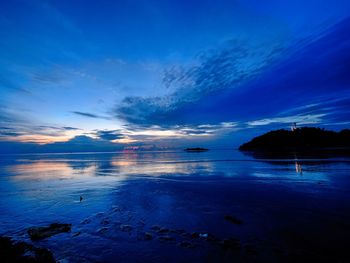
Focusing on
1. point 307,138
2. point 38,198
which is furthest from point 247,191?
point 307,138

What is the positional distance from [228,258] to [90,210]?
9.17m

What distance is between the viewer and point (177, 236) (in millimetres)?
7777

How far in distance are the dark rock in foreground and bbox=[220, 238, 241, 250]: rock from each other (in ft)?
19.3

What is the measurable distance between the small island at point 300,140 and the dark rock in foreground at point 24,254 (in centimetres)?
13104

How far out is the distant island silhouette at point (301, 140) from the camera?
130 meters

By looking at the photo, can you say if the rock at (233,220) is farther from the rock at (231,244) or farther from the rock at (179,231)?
the rock at (179,231)

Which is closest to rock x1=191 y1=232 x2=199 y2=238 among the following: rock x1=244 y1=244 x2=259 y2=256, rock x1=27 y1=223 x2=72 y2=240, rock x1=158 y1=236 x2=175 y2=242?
rock x1=158 y1=236 x2=175 y2=242

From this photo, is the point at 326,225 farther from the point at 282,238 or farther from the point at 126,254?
the point at 126,254

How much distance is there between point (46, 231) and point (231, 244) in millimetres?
8093

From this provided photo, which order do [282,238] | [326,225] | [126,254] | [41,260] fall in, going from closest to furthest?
[41,260], [126,254], [282,238], [326,225]

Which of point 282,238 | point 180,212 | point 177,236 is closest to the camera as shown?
point 282,238

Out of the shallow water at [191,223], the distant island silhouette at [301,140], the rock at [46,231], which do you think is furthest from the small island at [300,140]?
the rock at [46,231]

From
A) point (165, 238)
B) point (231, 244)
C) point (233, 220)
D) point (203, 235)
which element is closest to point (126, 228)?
point (165, 238)

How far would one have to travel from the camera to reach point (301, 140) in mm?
141875
